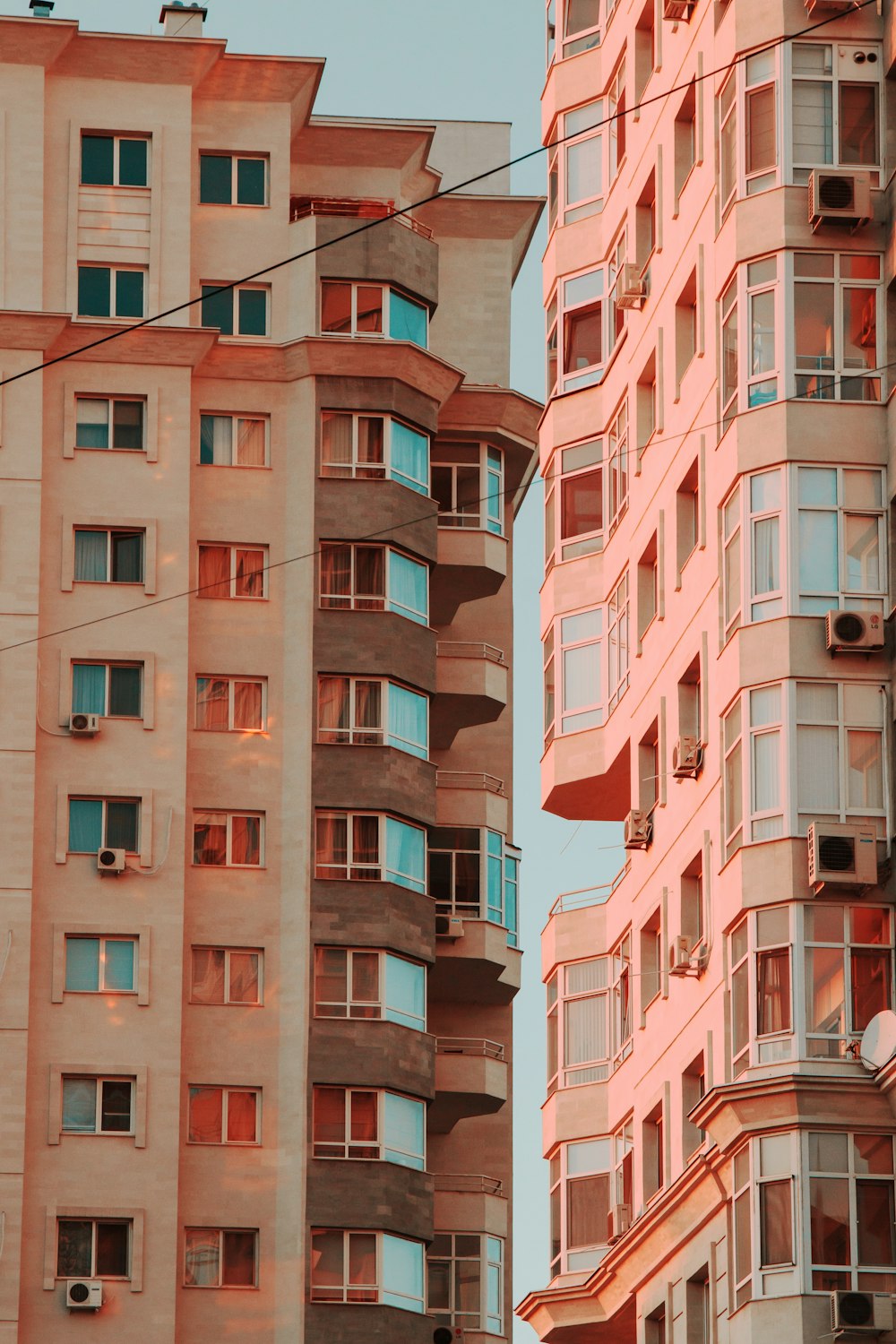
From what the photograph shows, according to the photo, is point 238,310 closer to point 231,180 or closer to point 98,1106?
point 231,180

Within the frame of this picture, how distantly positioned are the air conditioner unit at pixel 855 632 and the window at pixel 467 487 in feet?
84.3

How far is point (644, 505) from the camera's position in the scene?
48.1 m

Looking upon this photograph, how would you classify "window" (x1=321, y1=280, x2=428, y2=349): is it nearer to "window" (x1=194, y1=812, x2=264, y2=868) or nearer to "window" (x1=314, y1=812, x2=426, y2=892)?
"window" (x1=314, y1=812, x2=426, y2=892)

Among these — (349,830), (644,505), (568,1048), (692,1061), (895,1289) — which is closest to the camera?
(895,1289)

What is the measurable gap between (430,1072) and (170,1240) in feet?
20.7

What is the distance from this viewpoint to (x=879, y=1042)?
37375 mm

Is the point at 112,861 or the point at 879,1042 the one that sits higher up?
the point at 112,861

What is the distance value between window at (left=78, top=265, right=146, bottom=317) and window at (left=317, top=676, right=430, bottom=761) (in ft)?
29.6

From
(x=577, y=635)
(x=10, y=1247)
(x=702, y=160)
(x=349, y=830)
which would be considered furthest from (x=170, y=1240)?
(x=702, y=160)

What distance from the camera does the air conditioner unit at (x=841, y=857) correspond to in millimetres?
38719

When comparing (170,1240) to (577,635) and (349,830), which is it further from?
(577,635)

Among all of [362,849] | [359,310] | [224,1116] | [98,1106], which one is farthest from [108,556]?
[224,1116]

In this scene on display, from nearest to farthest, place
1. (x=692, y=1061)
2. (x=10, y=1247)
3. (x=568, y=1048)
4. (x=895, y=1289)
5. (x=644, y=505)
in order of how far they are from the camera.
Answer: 1. (x=895, y=1289)
2. (x=692, y=1061)
3. (x=644, y=505)
4. (x=568, y=1048)
5. (x=10, y=1247)

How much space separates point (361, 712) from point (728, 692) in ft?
65.7
